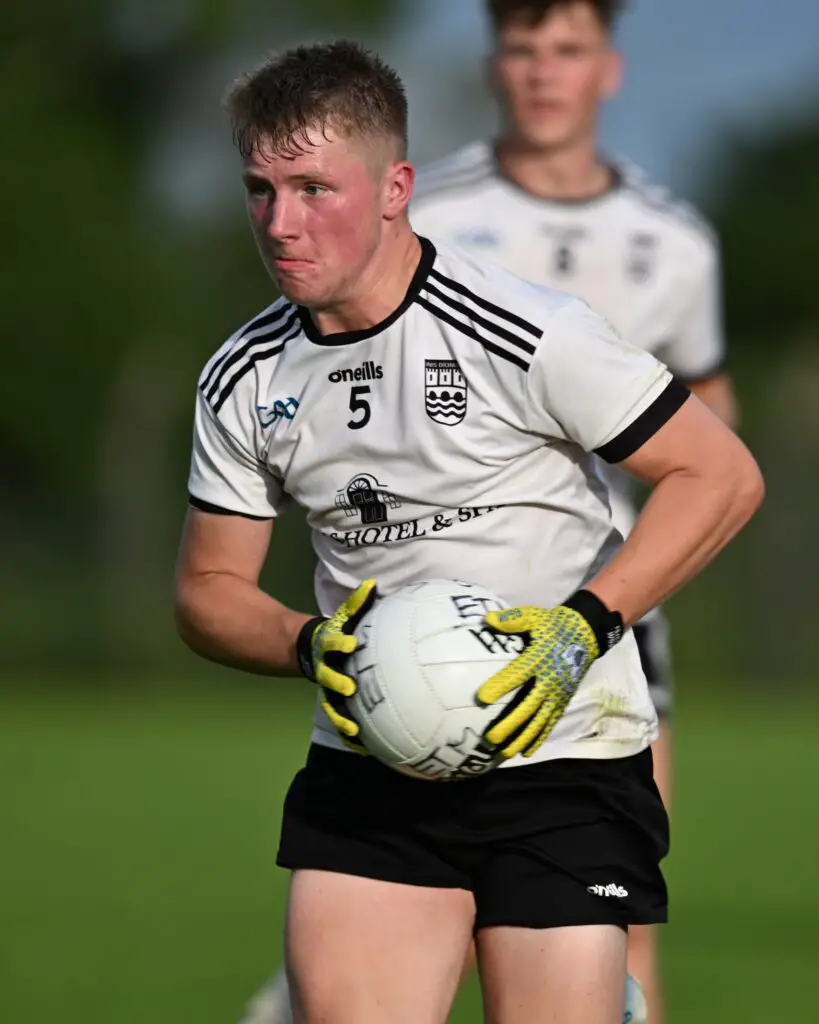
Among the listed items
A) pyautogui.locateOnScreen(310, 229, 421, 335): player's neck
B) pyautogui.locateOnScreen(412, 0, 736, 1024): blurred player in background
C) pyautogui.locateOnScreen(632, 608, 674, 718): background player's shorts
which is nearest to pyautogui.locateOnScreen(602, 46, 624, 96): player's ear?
pyautogui.locateOnScreen(412, 0, 736, 1024): blurred player in background

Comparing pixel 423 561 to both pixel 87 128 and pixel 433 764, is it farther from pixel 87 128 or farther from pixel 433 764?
pixel 87 128

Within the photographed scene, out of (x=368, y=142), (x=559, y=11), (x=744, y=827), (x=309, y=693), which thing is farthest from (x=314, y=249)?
(x=309, y=693)

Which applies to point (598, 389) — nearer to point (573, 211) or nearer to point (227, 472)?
point (227, 472)

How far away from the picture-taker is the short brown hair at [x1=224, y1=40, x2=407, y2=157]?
421 centimetres

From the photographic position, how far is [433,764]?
4.11m

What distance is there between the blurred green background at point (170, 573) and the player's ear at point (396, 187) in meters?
0.97

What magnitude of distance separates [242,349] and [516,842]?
1.27 meters

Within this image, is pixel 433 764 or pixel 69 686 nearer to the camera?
pixel 433 764

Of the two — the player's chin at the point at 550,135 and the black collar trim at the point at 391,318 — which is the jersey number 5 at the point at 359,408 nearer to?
the black collar trim at the point at 391,318

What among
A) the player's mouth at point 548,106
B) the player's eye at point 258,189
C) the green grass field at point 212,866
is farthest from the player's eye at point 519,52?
the green grass field at point 212,866

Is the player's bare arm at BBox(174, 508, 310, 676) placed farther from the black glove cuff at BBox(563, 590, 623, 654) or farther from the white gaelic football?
the black glove cuff at BBox(563, 590, 623, 654)

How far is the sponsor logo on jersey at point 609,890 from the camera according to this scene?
4309 millimetres

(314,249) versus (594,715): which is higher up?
(314,249)

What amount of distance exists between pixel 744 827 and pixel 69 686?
1047 centimetres
